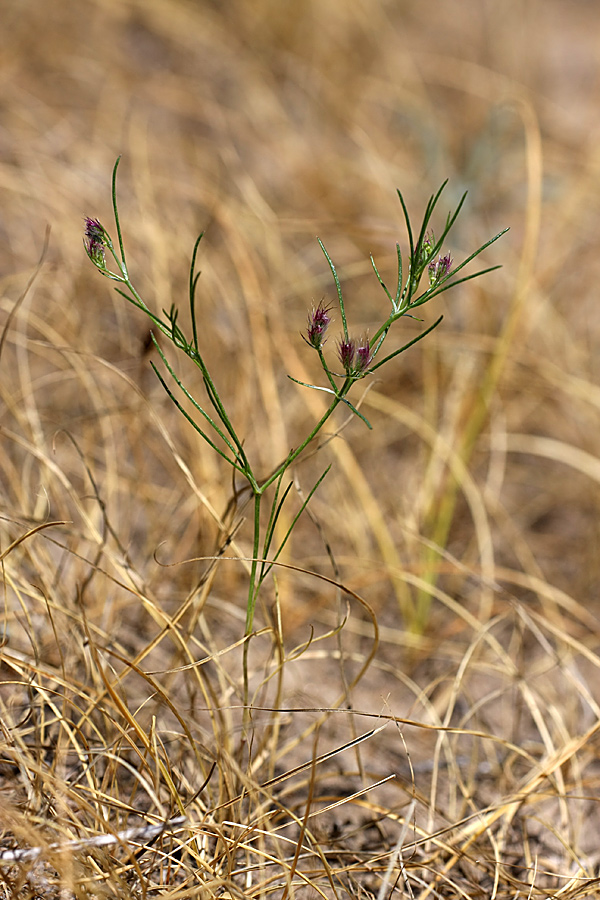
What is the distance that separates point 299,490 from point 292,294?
77 centimetres

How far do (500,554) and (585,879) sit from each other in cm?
64

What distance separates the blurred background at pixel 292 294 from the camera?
3.60ft

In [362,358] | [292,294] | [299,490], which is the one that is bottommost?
[299,490]

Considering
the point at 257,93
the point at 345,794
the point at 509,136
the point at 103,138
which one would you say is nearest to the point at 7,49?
the point at 103,138

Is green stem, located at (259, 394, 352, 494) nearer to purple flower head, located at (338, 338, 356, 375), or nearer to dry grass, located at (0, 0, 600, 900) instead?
purple flower head, located at (338, 338, 356, 375)

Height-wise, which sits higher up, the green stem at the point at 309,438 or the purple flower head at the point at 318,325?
the purple flower head at the point at 318,325

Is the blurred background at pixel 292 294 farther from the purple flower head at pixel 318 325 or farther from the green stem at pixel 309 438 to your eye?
the purple flower head at pixel 318 325

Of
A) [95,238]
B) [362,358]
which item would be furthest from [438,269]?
[95,238]

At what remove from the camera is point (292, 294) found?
1394 mm

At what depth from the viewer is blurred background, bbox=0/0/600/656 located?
1.10 metres

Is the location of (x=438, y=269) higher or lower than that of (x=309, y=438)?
higher

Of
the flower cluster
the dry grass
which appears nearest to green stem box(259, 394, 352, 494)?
the flower cluster

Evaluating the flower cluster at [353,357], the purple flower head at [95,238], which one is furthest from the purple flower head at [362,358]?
the purple flower head at [95,238]

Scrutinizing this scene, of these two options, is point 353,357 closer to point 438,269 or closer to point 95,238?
point 438,269
